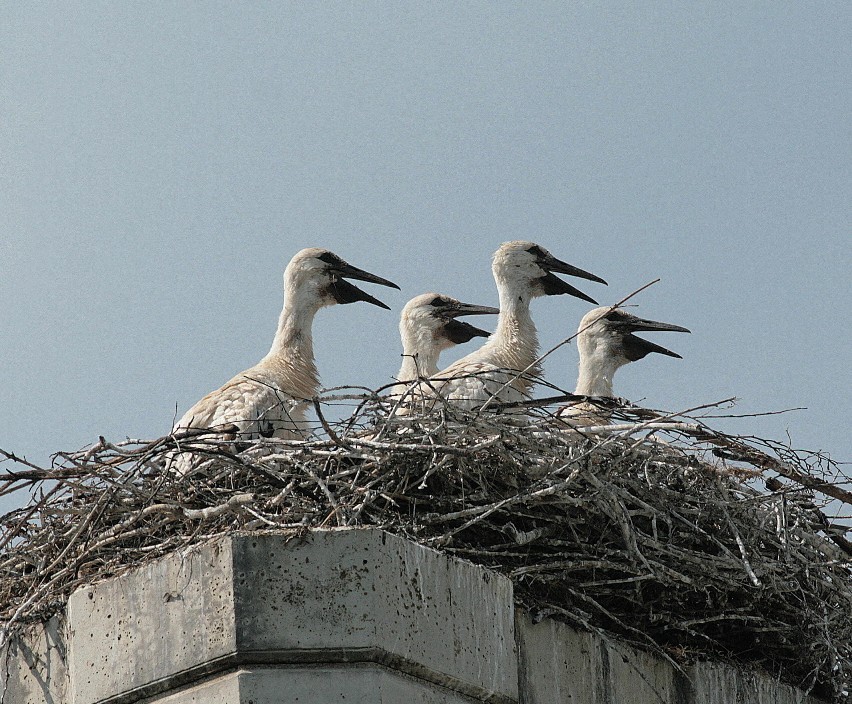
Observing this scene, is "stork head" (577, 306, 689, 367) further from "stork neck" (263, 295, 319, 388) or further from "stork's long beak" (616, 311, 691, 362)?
"stork neck" (263, 295, 319, 388)

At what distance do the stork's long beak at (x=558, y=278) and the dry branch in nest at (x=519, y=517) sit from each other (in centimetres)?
407

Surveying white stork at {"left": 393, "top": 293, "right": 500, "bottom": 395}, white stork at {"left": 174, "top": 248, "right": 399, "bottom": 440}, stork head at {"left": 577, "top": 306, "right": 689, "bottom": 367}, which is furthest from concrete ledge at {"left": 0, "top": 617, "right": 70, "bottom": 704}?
stork head at {"left": 577, "top": 306, "right": 689, "bottom": 367}

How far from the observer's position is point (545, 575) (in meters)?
6.08

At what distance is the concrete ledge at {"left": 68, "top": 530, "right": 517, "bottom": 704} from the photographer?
5203mm

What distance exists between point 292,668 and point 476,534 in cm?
113

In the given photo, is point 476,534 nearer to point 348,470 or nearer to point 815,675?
point 348,470

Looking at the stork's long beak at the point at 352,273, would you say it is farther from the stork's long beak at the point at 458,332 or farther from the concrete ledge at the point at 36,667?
the concrete ledge at the point at 36,667

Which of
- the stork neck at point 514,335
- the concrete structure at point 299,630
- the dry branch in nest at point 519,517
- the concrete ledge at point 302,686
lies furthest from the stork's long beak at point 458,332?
the concrete ledge at point 302,686

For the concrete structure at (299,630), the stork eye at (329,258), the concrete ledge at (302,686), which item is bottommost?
the concrete ledge at (302,686)

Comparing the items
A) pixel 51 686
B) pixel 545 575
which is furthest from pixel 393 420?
pixel 51 686

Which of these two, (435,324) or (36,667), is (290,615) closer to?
(36,667)

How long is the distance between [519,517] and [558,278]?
5144 millimetres

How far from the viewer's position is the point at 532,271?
11.0 metres

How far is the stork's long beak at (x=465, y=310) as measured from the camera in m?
11.3
